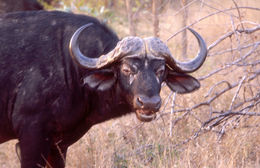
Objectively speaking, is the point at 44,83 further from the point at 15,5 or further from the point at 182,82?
the point at 15,5

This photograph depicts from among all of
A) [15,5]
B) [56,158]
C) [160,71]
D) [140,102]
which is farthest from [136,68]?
[15,5]

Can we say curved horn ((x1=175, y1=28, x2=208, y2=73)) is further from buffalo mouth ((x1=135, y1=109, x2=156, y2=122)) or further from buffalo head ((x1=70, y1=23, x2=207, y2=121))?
buffalo mouth ((x1=135, y1=109, x2=156, y2=122))

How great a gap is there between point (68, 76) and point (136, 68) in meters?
0.73

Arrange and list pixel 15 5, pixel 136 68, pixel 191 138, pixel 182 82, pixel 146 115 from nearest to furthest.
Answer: pixel 146 115 < pixel 136 68 < pixel 182 82 < pixel 191 138 < pixel 15 5

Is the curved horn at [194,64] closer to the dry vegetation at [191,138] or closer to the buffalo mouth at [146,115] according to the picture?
the buffalo mouth at [146,115]

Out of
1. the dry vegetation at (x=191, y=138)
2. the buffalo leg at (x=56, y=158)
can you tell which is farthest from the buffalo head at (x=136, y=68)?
the buffalo leg at (x=56, y=158)

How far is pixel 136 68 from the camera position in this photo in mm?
4133

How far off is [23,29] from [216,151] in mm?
2450

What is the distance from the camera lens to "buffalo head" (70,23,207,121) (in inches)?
157

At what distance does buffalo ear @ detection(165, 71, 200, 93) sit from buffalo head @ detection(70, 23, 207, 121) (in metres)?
0.10

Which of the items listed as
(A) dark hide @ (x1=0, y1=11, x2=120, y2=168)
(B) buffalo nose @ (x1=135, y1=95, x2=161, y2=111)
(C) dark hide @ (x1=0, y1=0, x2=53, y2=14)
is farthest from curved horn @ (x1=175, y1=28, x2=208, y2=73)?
(C) dark hide @ (x1=0, y1=0, x2=53, y2=14)

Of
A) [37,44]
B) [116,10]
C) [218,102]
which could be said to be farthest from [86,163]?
[116,10]

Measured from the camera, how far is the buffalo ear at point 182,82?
4551 mm

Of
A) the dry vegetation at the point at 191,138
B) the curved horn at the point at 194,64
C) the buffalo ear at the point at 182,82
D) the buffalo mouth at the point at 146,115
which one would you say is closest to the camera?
the buffalo mouth at the point at 146,115
